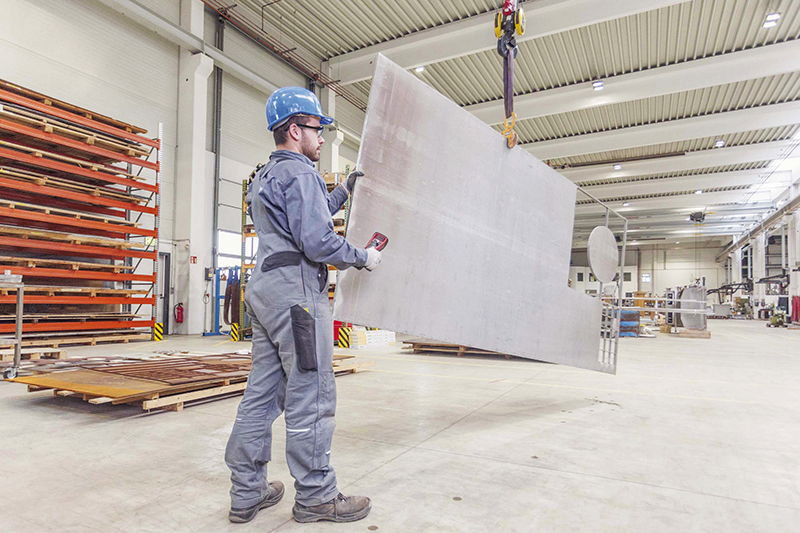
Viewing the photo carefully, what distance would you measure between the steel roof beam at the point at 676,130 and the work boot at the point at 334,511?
56.3 feet

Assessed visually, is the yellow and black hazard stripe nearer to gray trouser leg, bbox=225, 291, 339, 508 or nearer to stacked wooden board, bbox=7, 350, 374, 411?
stacked wooden board, bbox=7, 350, 374, 411

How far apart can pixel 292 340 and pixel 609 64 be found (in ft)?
44.1

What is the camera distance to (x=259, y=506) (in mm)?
1995

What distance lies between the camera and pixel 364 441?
3.01 metres

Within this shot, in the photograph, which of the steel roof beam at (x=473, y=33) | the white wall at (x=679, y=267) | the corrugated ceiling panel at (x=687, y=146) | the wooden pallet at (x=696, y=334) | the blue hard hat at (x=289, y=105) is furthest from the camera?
the white wall at (x=679, y=267)

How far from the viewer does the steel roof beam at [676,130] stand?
14156mm

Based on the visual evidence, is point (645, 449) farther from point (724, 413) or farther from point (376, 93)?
Result: point (376, 93)

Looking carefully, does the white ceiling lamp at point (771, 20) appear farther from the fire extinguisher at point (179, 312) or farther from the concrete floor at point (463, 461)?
the fire extinguisher at point (179, 312)

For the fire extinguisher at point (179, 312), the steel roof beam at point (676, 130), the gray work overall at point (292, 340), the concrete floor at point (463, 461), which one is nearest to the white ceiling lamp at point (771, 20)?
the steel roof beam at point (676, 130)

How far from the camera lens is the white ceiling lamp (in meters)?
9.73

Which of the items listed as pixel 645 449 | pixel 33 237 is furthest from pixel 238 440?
pixel 33 237

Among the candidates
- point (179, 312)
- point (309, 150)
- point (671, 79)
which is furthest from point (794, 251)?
point (309, 150)

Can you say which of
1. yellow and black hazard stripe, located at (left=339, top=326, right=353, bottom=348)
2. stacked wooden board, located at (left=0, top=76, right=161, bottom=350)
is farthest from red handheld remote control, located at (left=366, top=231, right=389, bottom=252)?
stacked wooden board, located at (left=0, top=76, right=161, bottom=350)

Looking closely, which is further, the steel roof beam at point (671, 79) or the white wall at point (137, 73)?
the steel roof beam at point (671, 79)
